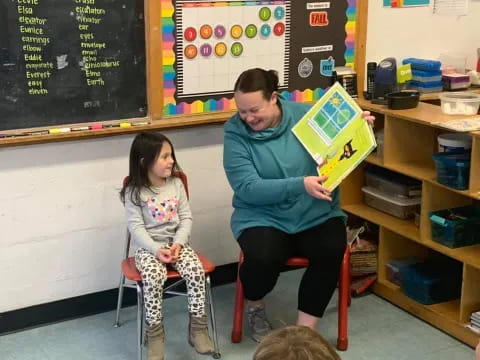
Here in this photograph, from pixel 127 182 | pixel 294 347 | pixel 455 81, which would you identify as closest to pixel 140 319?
pixel 127 182

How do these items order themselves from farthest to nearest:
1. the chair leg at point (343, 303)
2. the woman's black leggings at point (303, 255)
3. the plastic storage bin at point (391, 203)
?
the plastic storage bin at point (391, 203)
the chair leg at point (343, 303)
the woman's black leggings at point (303, 255)

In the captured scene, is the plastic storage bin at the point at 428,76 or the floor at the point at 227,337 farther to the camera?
the plastic storage bin at the point at 428,76

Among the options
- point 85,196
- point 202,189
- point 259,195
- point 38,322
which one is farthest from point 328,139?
point 38,322

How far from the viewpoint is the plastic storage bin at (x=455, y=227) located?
2.98 m

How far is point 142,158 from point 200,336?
0.68m

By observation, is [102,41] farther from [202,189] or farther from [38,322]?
[38,322]

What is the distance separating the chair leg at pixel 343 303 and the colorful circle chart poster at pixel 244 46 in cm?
88

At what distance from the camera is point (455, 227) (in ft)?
9.74

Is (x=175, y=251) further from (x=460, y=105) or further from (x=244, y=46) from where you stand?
(x=460, y=105)

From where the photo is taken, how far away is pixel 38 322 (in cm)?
312

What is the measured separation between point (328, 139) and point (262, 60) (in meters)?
0.67

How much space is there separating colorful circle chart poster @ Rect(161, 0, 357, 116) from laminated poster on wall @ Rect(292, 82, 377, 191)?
1.86 ft

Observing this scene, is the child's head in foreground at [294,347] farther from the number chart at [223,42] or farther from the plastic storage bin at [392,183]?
Result: the plastic storage bin at [392,183]

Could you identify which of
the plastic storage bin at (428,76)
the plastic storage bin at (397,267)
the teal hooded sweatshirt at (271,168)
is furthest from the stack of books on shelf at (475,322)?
the plastic storage bin at (428,76)
